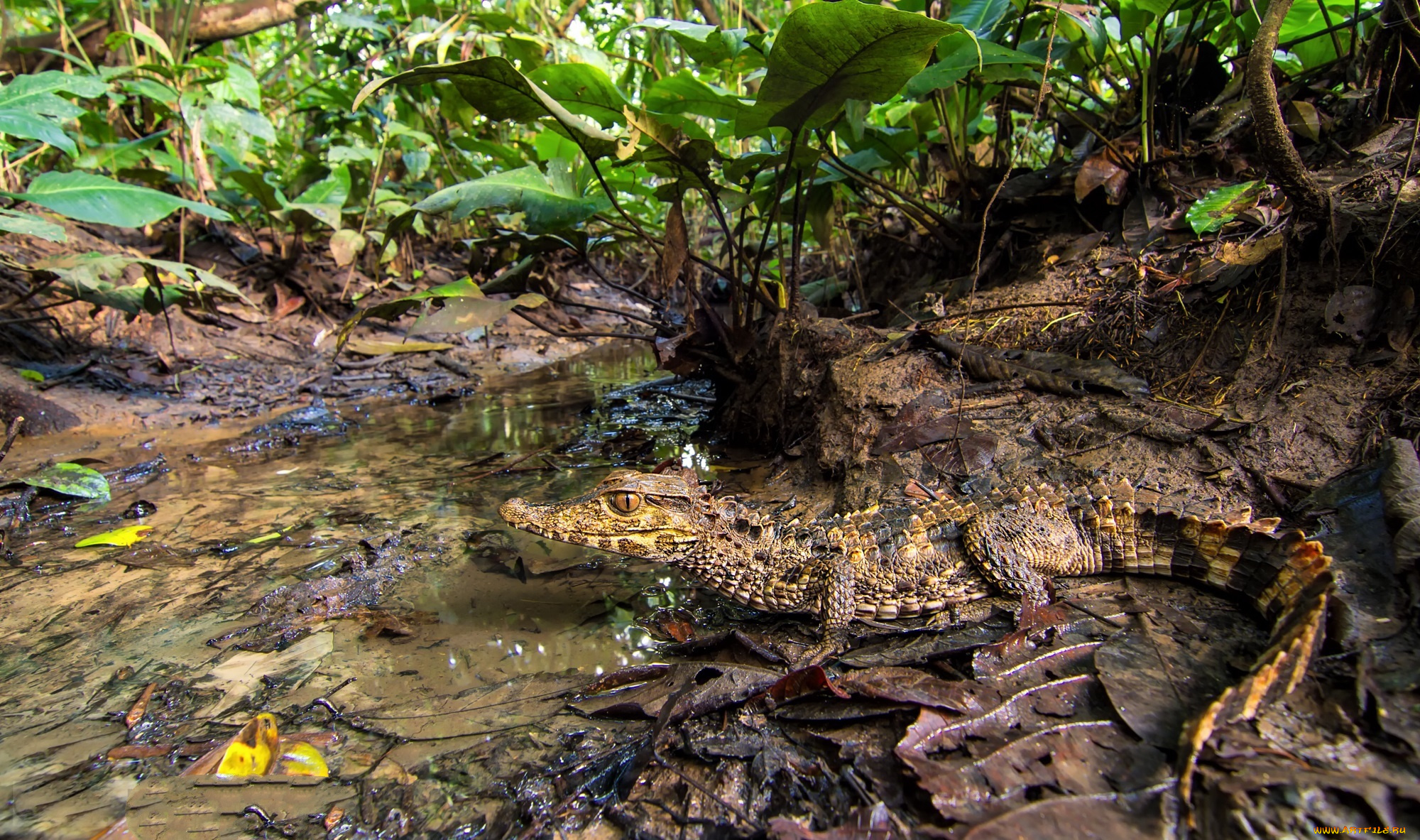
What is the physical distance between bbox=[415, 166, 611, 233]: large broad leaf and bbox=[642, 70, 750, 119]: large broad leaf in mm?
659

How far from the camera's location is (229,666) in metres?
2.27

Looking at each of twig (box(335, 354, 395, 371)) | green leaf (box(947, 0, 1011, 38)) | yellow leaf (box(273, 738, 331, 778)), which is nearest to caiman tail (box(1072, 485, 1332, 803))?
yellow leaf (box(273, 738, 331, 778))

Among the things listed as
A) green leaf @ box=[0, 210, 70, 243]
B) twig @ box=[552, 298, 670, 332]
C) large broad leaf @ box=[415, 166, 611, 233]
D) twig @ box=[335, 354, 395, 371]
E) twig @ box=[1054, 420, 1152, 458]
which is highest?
large broad leaf @ box=[415, 166, 611, 233]

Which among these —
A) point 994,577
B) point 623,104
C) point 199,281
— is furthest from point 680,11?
point 994,577

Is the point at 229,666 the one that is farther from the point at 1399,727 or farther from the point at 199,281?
the point at 199,281

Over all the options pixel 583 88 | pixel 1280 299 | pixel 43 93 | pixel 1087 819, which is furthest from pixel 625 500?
pixel 43 93

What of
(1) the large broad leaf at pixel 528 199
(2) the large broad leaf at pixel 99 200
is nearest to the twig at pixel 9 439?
(2) the large broad leaf at pixel 99 200

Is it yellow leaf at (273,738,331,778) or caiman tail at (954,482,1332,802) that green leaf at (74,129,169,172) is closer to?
yellow leaf at (273,738,331,778)

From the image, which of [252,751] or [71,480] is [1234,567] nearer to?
[252,751]

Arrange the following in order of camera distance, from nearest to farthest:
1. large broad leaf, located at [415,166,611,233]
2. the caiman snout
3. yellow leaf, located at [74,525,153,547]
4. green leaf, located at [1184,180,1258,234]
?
the caiman snout, green leaf, located at [1184,180,1258,234], yellow leaf, located at [74,525,153,547], large broad leaf, located at [415,166,611,233]

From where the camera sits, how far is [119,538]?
3.22 metres

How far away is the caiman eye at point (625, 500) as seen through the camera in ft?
8.58

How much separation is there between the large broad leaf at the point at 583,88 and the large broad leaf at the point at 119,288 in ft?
10.2

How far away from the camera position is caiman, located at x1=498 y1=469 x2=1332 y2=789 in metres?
2.48
